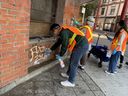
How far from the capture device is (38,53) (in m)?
4.03

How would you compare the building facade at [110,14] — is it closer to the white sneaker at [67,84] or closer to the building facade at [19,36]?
the building facade at [19,36]

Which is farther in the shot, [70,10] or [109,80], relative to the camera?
[70,10]

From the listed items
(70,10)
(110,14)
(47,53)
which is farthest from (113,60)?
(110,14)

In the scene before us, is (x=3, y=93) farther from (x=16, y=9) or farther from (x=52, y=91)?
(x=16, y=9)

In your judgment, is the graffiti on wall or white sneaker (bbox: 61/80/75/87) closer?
white sneaker (bbox: 61/80/75/87)

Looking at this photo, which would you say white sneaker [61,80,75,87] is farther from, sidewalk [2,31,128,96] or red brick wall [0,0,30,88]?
red brick wall [0,0,30,88]

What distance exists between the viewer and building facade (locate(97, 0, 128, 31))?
3185 centimetres

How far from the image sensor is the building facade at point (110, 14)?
31.9 m

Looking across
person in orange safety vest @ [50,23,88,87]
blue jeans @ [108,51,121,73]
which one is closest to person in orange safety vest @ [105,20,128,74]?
blue jeans @ [108,51,121,73]

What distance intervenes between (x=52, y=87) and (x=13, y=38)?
1407 millimetres

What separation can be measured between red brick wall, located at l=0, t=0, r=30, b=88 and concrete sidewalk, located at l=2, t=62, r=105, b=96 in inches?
12.4

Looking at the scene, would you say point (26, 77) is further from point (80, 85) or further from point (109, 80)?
point (109, 80)

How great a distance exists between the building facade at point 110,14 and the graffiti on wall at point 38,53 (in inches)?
1182

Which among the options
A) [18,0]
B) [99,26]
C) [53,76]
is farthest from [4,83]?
[99,26]
